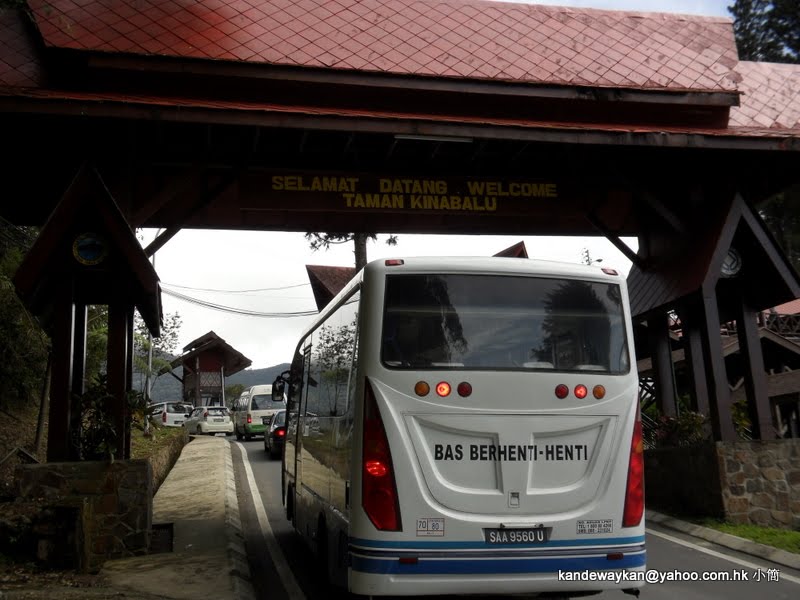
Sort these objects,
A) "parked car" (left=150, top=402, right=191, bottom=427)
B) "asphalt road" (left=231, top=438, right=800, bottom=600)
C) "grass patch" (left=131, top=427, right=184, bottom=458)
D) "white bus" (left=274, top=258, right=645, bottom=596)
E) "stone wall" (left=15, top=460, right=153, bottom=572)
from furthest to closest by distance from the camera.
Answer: "parked car" (left=150, top=402, right=191, bottom=427) < "grass patch" (left=131, top=427, right=184, bottom=458) < "stone wall" (left=15, top=460, right=153, bottom=572) < "asphalt road" (left=231, top=438, right=800, bottom=600) < "white bus" (left=274, top=258, right=645, bottom=596)

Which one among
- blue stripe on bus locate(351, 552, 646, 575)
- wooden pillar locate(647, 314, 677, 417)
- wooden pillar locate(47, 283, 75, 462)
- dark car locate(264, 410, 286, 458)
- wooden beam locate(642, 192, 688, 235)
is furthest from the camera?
dark car locate(264, 410, 286, 458)

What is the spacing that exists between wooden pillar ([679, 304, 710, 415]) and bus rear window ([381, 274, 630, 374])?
273 inches

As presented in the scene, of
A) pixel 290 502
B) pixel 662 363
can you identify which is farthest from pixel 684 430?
pixel 290 502

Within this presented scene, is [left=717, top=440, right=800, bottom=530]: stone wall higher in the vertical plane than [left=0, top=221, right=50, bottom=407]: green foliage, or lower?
lower

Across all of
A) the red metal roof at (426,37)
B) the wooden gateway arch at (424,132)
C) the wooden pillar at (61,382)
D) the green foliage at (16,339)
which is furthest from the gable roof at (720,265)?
the green foliage at (16,339)

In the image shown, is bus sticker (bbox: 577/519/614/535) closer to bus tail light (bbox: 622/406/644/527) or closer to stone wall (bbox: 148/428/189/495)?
bus tail light (bbox: 622/406/644/527)

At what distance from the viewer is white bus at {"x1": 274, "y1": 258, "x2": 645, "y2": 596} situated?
20.0 feet

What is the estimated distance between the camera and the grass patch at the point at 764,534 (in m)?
9.96

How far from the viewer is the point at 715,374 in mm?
12320

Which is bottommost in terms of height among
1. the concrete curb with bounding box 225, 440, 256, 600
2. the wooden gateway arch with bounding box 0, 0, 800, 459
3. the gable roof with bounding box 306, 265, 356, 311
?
the concrete curb with bounding box 225, 440, 256, 600

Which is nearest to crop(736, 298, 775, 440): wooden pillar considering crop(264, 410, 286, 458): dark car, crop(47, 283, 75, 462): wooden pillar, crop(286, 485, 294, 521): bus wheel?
crop(286, 485, 294, 521): bus wheel

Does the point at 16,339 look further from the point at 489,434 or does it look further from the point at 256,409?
the point at 256,409

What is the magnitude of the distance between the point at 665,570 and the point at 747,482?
10.6ft

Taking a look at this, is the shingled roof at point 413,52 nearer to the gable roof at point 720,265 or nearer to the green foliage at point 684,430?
the gable roof at point 720,265
